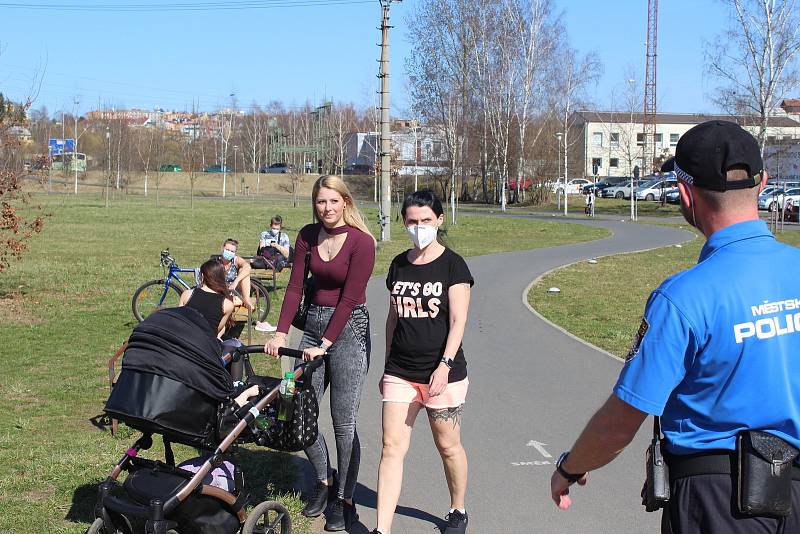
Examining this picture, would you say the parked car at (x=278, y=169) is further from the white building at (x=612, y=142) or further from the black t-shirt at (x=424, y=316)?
the black t-shirt at (x=424, y=316)

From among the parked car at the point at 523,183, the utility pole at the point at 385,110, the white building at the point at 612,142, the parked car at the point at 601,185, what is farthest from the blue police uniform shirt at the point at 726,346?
the parked car at the point at 601,185

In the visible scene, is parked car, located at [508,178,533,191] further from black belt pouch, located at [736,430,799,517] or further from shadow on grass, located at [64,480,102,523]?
black belt pouch, located at [736,430,799,517]

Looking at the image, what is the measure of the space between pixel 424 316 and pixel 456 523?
121 centimetres

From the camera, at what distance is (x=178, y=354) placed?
454 cm

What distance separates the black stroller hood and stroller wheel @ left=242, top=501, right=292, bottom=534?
64 centimetres

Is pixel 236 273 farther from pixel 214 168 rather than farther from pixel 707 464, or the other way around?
pixel 214 168

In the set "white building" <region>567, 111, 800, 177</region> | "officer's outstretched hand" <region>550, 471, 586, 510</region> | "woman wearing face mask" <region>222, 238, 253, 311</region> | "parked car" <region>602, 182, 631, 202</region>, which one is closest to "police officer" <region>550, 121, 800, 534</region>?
"officer's outstretched hand" <region>550, 471, 586, 510</region>

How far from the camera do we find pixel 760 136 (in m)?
45.9

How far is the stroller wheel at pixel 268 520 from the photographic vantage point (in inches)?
187

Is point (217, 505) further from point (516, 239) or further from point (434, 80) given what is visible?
point (434, 80)

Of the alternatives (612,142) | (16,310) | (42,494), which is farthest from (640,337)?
(612,142)

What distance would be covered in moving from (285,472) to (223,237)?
84.6 ft

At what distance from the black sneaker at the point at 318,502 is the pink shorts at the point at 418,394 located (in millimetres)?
930

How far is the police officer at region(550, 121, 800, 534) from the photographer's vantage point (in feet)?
8.04
